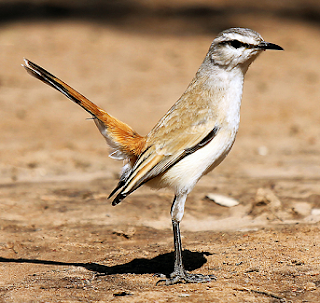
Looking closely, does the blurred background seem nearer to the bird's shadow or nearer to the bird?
the bird's shadow

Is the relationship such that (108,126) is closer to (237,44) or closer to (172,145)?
(172,145)

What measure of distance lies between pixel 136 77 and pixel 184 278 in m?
10.8

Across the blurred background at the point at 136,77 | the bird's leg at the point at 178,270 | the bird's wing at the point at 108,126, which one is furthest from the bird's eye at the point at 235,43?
the blurred background at the point at 136,77

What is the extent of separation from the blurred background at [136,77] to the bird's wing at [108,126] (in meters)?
3.26

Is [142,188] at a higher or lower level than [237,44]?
lower

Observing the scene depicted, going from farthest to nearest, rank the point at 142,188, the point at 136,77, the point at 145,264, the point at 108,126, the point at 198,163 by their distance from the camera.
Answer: the point at 136,77 → the point at 142,188 → the point at 145,264 → the point at 108,126 → the point at 198,163

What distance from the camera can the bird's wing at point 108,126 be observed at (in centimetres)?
514

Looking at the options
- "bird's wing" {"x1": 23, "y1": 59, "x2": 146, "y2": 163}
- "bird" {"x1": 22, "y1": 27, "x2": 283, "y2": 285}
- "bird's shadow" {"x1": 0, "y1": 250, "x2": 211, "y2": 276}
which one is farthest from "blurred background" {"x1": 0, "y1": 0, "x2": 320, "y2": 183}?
"bird" {"x1": 22, "y1": 27, "x2": 283, "y2": 285}

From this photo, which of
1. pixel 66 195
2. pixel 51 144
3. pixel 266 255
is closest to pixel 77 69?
pixel 51 144

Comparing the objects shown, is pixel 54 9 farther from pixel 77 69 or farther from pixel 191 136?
pixel 191 136

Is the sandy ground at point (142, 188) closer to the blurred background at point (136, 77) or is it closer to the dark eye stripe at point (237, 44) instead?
the blurred background at point (136, 77)

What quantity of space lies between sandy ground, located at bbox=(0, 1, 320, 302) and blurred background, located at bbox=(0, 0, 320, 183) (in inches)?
2.5

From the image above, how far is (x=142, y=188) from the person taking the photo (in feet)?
25.4

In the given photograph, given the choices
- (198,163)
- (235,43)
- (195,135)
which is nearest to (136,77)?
(235,43)
